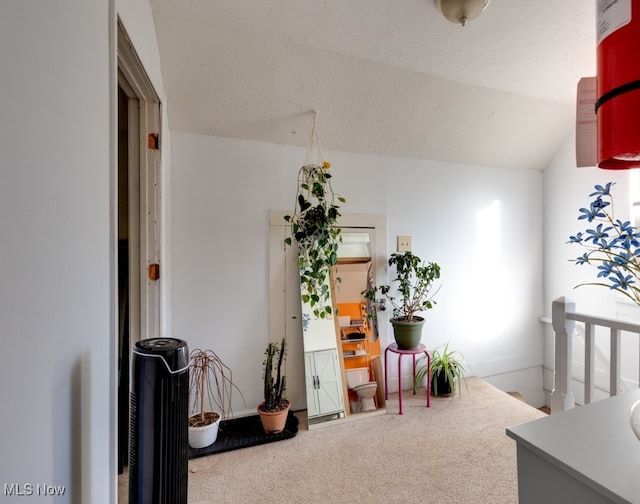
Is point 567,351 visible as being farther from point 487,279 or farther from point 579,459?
point 579,459

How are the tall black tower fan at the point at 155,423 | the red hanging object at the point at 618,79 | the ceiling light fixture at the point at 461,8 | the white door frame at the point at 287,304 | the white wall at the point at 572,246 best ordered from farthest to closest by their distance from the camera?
the white wall at the point at 572,246, the white door frame at the point at 287,304, the ceiling light fixture at the point at 461,8, the tall black tower fan at the point at 155,423, the red hanging object at the point at 618,79

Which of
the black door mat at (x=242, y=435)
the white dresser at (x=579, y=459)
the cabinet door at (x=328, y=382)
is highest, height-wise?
the white dresser at (x=579, y=459)

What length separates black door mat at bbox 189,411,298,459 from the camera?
1.96 m

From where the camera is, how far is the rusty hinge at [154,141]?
5.94 ft

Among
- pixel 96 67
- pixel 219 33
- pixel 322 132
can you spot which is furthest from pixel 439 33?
pixel 96 67

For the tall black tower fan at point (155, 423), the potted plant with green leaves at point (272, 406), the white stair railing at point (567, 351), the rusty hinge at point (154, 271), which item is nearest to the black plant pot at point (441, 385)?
the white stair railing at point (567, 351)

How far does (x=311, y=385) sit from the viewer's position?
2332 mm

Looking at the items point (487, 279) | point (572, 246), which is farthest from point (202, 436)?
point (572, 246)

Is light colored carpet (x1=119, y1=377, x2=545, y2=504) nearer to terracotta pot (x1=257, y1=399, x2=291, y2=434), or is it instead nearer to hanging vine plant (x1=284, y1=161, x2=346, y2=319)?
terracotta pot (x1=257, y1=399, x2=291, y2=434)

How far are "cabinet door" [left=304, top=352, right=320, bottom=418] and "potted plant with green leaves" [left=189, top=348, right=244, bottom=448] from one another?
0.53 meters

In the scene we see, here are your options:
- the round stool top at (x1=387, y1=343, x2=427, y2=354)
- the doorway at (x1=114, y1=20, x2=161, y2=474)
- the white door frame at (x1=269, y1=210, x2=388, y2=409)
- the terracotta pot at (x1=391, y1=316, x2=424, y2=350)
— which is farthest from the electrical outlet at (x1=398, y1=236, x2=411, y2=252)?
the doorway at (x1=114, y1=20, x2=161, y2=474)

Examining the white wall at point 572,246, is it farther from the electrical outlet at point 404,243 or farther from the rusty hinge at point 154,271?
the rusty hinge at point 154,271

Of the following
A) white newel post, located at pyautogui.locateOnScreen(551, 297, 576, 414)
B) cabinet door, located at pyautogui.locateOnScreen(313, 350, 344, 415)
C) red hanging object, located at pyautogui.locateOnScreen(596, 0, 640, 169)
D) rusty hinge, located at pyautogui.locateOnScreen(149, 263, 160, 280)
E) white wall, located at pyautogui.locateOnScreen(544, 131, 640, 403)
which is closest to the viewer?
red hanging object, located at pyautogui.locateOnScreen(596, 0, 640, 169)

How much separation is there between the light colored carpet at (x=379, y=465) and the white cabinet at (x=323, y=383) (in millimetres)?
130
